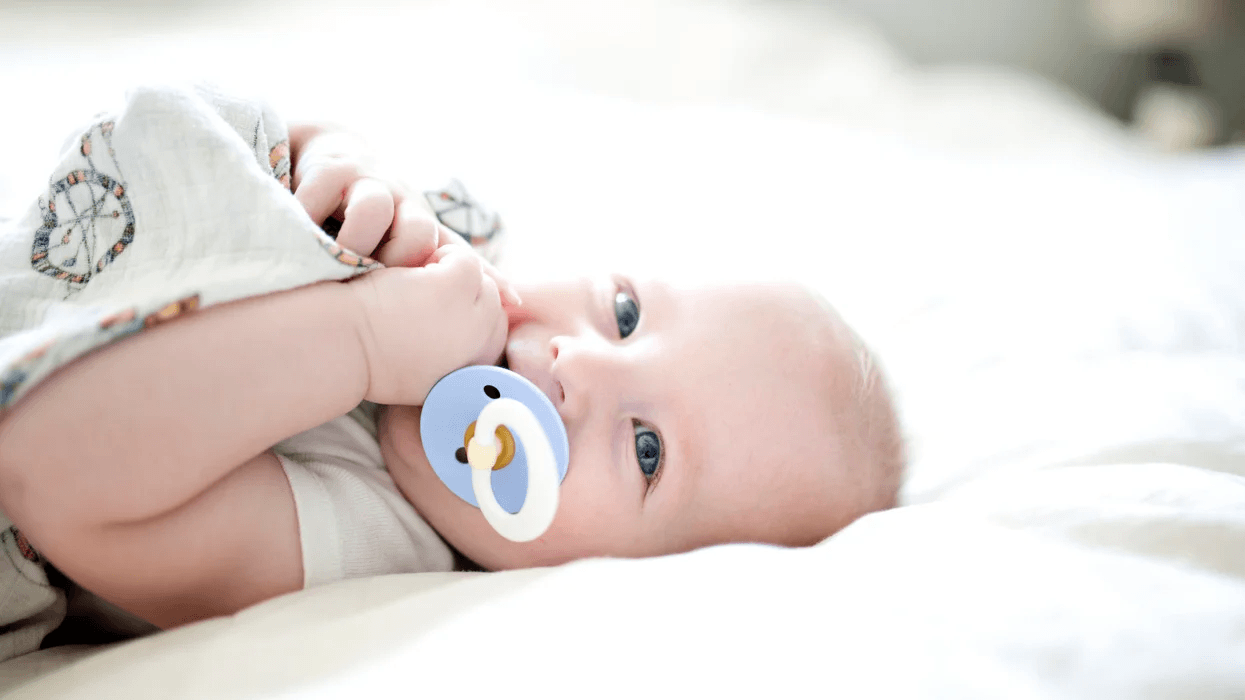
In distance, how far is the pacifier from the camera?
2.42 ft

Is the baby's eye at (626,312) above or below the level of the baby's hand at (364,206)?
below

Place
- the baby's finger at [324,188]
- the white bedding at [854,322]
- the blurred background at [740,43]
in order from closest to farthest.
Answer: the white bedding at [854,322]
the baby's finger at [324,188]
the blurred background at [740,43]

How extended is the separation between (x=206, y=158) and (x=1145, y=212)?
4.95ft

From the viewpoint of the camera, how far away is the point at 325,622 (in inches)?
24.5

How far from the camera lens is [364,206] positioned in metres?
0.72

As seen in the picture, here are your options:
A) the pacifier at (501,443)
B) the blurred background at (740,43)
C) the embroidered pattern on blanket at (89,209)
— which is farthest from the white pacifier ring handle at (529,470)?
the blurred background at (740,43)

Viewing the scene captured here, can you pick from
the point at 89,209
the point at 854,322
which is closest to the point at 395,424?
the point at 89,209

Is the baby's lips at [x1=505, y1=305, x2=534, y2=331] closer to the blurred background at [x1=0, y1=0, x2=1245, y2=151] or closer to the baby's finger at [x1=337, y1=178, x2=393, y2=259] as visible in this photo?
the baby's finger at [x1=337, y1=178, x2=393, y2=259]

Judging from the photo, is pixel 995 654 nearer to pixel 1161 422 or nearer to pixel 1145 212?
pixel 1161 422

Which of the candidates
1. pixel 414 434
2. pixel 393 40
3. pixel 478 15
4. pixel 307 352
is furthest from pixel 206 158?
pixel 478 15

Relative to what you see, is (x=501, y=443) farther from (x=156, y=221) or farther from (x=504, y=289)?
(x=156, y=221)

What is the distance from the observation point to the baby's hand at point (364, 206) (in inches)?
28.5

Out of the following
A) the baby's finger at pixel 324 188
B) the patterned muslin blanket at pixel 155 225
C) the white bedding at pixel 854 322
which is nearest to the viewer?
the white bedding at pixel 854 322

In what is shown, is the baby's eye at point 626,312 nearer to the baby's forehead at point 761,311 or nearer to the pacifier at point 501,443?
the baby's forehead at point 761,311
